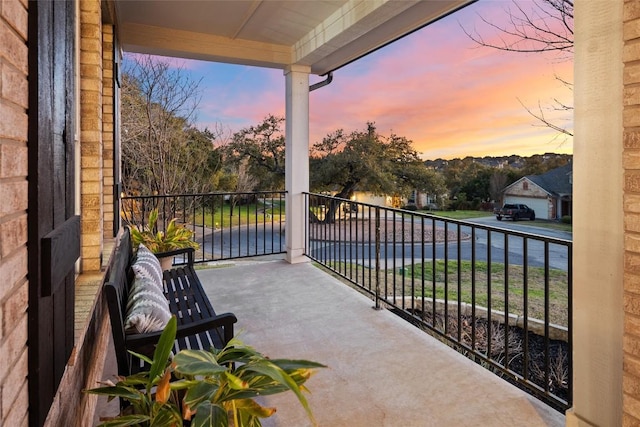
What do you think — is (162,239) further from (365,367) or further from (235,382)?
(235,382)

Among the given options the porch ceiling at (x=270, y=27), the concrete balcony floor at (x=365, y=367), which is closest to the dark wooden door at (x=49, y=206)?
the concrete balcony floor at (x=365, y=367)

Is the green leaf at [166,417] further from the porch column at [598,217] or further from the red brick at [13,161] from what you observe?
the porch column at [598,217]

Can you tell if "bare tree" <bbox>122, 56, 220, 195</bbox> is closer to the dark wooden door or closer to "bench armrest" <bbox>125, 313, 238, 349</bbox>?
"bench armrest" <bbox>125, 313, 238, 349</bbox>

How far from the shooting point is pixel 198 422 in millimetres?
977

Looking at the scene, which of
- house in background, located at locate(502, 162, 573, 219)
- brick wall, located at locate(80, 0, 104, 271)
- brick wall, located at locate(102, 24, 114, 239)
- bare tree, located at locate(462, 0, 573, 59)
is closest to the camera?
brick wall, located at locate(80, 0, 104, 271)

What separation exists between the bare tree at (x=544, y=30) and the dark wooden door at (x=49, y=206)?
10.7ft

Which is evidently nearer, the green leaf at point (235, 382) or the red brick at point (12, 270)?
the red brick at point (12, 270)

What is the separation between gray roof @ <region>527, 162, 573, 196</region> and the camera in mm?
2514

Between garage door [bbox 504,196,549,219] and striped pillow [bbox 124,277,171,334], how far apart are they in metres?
2.34

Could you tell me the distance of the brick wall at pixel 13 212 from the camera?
64 centimetres

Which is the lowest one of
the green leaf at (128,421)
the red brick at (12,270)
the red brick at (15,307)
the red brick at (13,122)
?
the green leaf at (128,421)

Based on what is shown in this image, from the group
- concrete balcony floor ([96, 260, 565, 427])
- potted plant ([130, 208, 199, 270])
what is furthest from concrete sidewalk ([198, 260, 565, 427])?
potted plant ([130, 208, 199, 270])

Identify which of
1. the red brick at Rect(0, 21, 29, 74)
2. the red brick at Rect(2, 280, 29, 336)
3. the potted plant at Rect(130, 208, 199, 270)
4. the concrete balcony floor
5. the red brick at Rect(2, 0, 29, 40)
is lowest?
the concrete balcony floor

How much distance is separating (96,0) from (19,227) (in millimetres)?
1993
